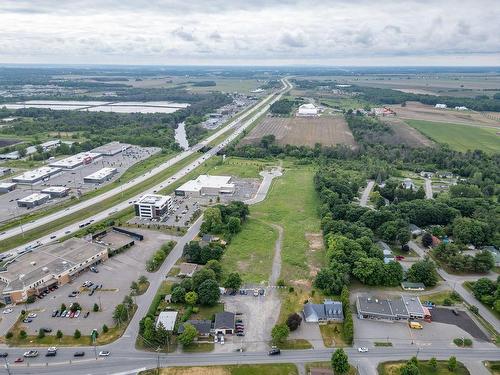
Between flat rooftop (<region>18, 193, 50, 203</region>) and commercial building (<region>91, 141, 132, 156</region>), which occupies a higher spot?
flat rooftop (<region>18, 193, 50, 203</region>)

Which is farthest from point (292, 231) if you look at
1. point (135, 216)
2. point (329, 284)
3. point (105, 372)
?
point (105, 372)

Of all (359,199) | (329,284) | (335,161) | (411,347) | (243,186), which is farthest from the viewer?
(335,161)

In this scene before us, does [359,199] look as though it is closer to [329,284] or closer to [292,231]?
[292,231]

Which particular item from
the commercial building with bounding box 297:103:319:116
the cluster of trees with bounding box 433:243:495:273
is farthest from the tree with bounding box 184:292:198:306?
the commercial building with bounding box 297:103:319:116

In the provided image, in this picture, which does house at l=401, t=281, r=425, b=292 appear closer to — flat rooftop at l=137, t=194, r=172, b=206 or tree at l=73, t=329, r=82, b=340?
tree at l=73, t=329, r=82, b=340

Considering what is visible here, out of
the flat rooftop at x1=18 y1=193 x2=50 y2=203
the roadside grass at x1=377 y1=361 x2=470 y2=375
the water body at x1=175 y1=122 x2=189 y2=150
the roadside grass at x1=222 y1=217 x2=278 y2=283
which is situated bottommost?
the water body at x1=175 y1=122 x2=189 y2=150

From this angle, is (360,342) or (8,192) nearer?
(360,342)
